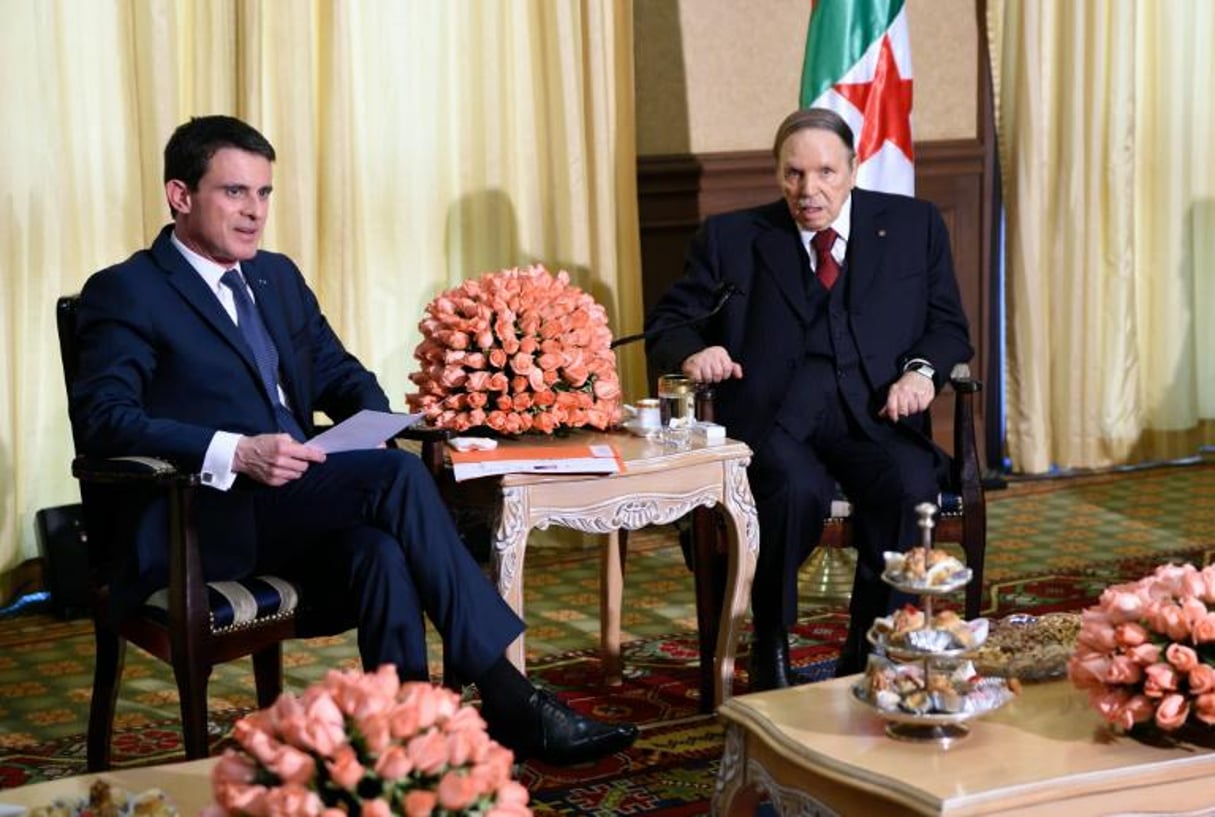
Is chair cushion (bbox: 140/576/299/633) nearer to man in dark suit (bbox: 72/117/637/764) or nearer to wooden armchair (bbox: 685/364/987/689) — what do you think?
man in dark suit (bbox: 72/117/637/764)

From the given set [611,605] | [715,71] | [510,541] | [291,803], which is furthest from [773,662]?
[715,71]

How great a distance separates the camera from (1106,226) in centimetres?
691

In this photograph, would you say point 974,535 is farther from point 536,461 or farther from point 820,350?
point 536,461

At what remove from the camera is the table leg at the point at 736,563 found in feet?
12.8

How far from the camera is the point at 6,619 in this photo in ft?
16.6

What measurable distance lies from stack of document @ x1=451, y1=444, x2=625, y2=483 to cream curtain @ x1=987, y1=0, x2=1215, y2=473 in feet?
11.3

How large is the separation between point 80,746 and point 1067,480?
163 inches

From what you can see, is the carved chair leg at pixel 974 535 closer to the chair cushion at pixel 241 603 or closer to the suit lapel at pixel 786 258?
the suit lapel at pixel 786 258

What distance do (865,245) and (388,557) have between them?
1649mm

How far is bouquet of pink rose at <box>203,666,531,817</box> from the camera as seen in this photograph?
6.15 feet

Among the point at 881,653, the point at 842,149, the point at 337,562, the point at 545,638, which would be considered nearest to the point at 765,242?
the point at 842,149

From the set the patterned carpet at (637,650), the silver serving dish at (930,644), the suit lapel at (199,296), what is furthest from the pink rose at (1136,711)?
the suit lapel at (199,296)

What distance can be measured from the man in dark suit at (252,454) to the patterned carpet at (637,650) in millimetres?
298

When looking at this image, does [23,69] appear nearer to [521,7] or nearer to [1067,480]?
[521,7]
